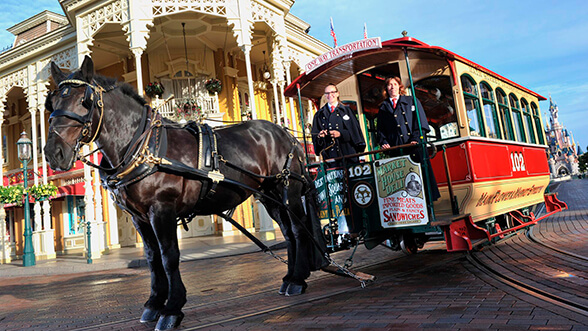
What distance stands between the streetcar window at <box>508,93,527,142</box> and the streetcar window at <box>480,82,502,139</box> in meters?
1.41

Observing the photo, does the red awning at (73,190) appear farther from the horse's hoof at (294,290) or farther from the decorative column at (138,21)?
the horse's hoof at (294,290)

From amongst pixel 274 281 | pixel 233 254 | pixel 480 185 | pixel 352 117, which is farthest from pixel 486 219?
pixel 233 254

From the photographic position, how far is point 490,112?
24.6 feet

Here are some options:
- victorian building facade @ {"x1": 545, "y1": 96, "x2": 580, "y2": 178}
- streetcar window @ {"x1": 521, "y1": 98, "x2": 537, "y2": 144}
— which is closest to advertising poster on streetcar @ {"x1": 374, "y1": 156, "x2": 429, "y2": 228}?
streetcar window @ {"x1": 521, "y1": 98, "x2": 537, "y2": 144}

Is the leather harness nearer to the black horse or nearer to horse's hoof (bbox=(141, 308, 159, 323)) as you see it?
the black horse

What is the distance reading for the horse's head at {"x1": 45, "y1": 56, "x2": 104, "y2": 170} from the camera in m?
3.52

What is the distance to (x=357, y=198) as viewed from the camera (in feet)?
19.4

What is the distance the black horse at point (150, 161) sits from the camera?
12.0 ft

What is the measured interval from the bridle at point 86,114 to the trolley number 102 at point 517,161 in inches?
282

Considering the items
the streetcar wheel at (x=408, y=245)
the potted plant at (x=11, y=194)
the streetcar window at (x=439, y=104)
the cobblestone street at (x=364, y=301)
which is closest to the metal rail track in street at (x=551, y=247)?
the cobblestone street at (x=364, y=301)

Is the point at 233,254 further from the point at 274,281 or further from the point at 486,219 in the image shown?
the point at 486,219

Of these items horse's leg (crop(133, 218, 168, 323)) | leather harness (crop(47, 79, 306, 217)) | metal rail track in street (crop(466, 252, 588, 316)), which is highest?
leather harness (crop(47, 79, 306, 217))

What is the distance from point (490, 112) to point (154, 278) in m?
6.25

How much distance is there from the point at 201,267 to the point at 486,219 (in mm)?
6407
